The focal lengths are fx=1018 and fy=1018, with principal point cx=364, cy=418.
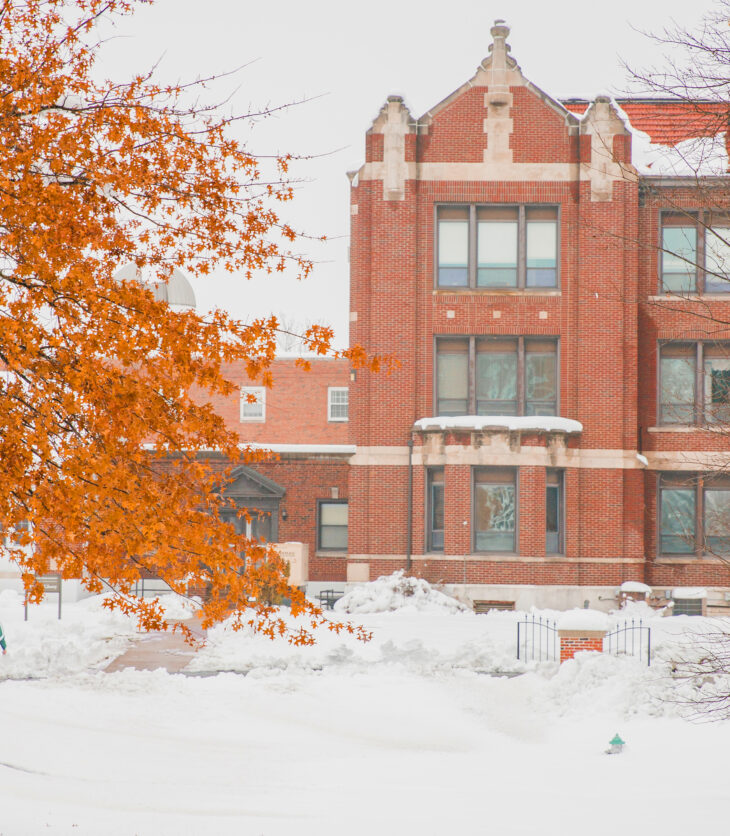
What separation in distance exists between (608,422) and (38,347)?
22.0 meters

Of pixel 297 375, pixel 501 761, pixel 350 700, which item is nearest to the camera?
pixel 501 761

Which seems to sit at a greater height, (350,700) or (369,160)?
(369,160)

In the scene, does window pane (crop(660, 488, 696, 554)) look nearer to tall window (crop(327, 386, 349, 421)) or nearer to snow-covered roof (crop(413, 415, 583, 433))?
snow-covered roof (crop(413, 415, 583, 433))

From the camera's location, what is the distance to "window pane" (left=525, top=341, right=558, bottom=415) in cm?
2769

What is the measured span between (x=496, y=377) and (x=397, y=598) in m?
6.59

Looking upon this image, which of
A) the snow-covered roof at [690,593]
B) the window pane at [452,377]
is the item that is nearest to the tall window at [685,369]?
the snow-covered roof at [690,593]

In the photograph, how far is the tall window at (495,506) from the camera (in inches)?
1073

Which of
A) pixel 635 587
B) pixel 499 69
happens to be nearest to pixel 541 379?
pixel 635 587

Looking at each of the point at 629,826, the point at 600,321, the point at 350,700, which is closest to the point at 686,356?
the point at 600,321

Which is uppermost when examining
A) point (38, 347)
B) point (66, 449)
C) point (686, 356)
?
point (686, 356)

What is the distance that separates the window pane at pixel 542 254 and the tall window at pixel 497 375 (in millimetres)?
1613

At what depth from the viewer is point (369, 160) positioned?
2789cm

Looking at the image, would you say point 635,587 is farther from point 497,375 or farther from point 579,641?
point 579,641

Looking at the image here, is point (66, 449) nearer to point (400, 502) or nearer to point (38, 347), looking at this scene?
point (38, 347)
